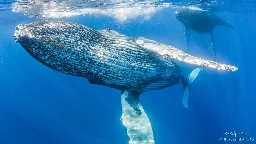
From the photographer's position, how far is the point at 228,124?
46469mm

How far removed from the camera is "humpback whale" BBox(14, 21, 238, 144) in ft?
12.0

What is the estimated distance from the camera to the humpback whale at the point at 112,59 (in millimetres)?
3666

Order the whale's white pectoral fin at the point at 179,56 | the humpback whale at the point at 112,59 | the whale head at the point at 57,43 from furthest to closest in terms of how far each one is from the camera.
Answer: the whale's white pectoral fin at the point at 179,56
the humpback whale at the point at 112,59
the whale head at the point at 57,43

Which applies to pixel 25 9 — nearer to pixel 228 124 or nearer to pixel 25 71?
pixel 228 124

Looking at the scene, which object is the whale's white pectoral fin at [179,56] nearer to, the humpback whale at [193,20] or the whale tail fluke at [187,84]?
the whale tail fluke at [187,84]

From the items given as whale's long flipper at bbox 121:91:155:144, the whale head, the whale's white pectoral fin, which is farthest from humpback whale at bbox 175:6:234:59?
the whale head

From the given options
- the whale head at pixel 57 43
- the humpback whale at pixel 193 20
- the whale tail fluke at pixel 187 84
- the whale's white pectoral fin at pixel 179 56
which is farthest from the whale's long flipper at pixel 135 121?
the humpback whale at pixel 193 20

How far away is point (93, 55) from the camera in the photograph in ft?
13.7

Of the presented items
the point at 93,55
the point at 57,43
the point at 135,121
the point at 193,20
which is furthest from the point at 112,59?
the point at 193,20

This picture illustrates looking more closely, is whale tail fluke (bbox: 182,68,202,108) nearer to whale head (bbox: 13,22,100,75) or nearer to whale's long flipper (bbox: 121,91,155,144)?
whale's long flipper (bbox: 121,91,155,144)

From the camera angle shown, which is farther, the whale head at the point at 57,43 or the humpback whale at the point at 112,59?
the humpback whale at the point at 112,59

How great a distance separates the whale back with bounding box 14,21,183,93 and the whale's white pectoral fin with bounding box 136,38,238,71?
0.65ft

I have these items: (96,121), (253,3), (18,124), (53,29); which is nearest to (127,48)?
(53,29)

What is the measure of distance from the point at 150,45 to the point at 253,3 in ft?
91.6
